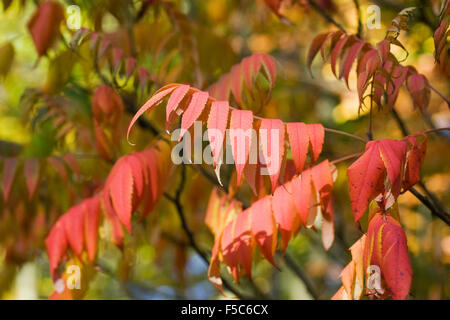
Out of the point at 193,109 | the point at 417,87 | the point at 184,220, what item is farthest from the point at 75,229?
the point at 417,87

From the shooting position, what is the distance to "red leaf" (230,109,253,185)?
127 cm

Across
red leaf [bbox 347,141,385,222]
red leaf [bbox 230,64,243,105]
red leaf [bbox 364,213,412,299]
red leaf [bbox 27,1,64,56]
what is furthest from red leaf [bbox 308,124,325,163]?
red leaf [bbox 27,1,64,56]

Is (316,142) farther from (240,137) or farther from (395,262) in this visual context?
(395,262)

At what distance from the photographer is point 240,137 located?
4.27ft

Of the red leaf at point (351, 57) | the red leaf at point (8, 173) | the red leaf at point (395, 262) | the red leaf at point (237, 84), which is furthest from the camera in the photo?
the red leaf at point (8, 173)

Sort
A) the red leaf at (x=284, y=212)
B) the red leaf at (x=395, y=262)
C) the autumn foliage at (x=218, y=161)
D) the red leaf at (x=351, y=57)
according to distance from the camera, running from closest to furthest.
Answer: the red leaf at (x=395, y=262)
the autumn foliage at (x=218, y=161)
the red leaf at (x=284, y=212)
the red leaf at (x=351, y=57)

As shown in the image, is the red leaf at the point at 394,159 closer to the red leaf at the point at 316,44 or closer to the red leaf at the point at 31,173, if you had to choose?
the red leaf at the point at 316,44

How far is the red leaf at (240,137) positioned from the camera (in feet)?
4.17

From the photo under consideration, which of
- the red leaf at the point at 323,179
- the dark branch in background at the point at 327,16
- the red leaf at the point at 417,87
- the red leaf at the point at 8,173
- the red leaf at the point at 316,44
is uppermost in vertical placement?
the dark branch in background at the point at 327,16

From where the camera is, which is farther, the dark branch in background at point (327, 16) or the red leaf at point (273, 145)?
the dark branch in background at point (327, 16)

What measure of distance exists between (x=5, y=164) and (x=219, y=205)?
2.88ft

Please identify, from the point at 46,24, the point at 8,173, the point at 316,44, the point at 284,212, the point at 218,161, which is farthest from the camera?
the point at 46,24

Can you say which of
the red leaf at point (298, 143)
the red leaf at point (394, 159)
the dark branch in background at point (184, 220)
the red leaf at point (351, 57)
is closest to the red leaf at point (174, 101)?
the red leaf at point (298, 143)
